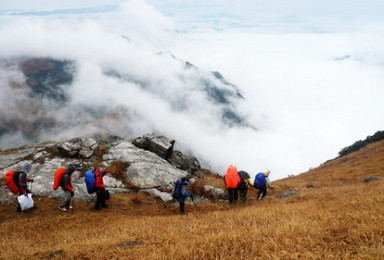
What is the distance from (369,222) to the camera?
26.4ft

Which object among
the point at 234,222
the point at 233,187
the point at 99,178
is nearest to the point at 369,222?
the point at 234,222

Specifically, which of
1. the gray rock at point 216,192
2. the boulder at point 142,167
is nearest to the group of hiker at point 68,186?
the boulder at point 142,167

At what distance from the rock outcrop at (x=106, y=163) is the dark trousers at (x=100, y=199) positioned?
6.35ft

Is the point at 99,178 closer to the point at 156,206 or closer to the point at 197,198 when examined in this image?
the point at 156,206

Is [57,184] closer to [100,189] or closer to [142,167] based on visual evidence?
[100,189]

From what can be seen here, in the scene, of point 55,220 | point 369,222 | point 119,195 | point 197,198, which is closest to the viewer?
point 369,222

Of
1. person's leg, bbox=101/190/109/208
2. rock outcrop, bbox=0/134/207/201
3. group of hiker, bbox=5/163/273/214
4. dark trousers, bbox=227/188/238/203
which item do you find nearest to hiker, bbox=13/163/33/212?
group of hiker, bbox=5/163/273/214

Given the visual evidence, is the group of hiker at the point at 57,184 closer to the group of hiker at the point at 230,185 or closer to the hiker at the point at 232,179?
the group of hiker at the point at 230,185

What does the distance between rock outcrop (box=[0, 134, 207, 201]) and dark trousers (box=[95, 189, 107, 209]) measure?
76.2 inches

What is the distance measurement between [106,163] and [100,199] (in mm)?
6198

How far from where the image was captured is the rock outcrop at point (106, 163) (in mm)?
18469

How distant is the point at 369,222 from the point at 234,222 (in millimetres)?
4585

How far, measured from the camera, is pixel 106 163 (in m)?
21.5

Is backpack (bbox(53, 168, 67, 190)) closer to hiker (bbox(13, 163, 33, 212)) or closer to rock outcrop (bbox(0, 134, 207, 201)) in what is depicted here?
hiker (bbox(13, 163, 33, 212))
